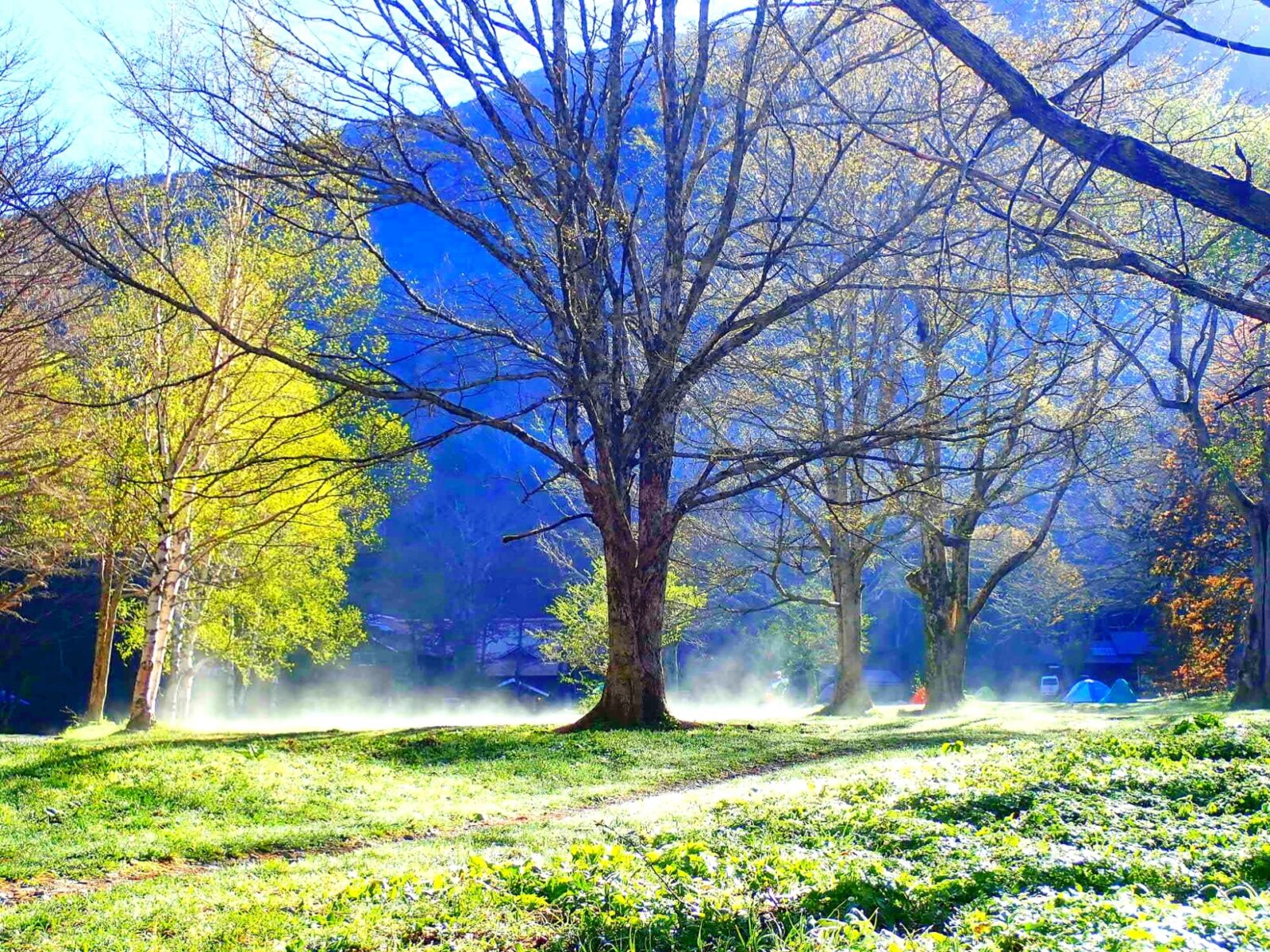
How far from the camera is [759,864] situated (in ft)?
13.6

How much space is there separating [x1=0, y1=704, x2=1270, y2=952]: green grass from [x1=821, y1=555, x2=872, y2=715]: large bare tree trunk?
14.7m

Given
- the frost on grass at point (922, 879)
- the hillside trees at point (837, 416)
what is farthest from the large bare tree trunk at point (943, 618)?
the frost on grass at point (922, 879)

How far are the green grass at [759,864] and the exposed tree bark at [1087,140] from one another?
3058mm

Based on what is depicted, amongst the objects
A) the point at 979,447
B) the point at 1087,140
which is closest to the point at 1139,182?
the point at 1087,140

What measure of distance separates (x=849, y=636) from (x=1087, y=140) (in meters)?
20.6

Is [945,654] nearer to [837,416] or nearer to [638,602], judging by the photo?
[837,416]

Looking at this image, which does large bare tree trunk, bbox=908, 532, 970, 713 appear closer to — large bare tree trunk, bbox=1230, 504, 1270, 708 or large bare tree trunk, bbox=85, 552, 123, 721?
large bare tree trunk, bbox=1230, 504, 1270, 708

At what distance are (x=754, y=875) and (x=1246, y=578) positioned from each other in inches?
1000

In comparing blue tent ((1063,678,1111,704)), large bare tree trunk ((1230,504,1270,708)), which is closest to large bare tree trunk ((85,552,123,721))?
large bare tree trunk ((1230,504,1270,708))

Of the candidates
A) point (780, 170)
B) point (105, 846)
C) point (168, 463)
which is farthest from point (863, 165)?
point (105, 846)

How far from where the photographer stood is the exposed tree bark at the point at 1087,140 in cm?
518

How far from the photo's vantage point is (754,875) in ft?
13.0

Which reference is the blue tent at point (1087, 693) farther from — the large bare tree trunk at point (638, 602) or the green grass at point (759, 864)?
the green grass at point (759, 864)

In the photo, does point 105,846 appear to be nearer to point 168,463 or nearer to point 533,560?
point 168,463
